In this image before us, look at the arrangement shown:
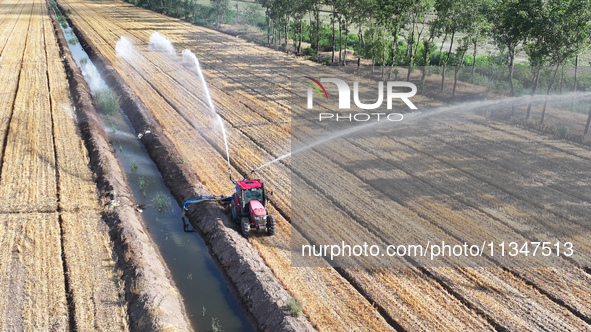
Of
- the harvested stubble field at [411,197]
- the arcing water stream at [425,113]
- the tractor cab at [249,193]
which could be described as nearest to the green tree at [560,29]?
the arcing water stream at [425,113]

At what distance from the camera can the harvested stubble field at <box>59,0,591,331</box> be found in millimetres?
14469

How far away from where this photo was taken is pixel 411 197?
2111 cm

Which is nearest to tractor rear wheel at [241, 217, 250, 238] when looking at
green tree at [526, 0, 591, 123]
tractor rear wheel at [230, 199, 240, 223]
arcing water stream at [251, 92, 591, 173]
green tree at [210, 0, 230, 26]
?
tractor rear wheel at [230, 199, 240, 223]

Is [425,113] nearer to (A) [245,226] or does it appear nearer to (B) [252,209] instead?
(B) [252,209]

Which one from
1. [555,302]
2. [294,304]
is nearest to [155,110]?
[294,304]

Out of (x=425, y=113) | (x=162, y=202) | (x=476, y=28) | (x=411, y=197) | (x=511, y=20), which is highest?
(x=511, y=20)

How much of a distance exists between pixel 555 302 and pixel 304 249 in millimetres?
7763

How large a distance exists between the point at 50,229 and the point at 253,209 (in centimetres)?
710

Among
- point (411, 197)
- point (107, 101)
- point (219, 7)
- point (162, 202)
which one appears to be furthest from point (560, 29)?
point (219, 7)

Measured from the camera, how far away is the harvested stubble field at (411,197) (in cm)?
1447

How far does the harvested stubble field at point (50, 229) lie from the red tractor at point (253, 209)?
4.54 m

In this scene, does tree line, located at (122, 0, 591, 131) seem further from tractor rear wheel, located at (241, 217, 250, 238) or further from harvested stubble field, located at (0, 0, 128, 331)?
harvested stubble field, located at (0, 0, 128, 331)

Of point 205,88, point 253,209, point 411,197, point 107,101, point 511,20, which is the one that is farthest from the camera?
point 205,88

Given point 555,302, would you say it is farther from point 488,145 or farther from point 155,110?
point 155,110
